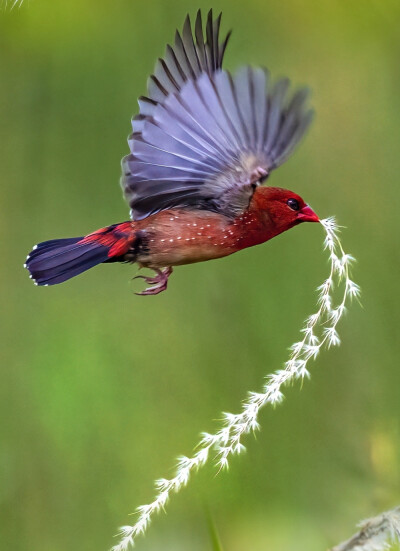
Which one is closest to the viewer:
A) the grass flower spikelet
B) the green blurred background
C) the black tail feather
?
the grass flower spikelet

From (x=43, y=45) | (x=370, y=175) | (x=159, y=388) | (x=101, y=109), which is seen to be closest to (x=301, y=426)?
(x=159, y=388)

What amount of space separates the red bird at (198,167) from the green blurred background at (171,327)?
237 millimetres

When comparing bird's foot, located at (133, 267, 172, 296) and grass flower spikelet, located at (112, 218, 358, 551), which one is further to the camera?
bird's foot, located at (133, 267, 172, 296)

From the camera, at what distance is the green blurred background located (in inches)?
34.0

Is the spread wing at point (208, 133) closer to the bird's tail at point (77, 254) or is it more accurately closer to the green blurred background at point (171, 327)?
the bird's tail at point (77, 254)

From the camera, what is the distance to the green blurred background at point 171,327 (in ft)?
2.84

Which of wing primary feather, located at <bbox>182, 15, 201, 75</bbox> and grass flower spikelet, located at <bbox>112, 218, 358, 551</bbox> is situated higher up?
wing primary feather, located at <bbox>182, 15, 201, 75</bbox>

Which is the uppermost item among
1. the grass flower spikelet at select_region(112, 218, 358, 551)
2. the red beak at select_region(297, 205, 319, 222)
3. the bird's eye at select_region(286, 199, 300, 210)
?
the bird's eye at select_region(286, 199, 300, 210)

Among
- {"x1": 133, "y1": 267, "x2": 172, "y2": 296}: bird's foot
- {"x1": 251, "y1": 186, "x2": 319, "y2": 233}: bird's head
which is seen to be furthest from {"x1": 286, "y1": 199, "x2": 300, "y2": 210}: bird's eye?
{"x1": 133, "y1": 267, "x2": 172, "y2": 296}: bird's foot

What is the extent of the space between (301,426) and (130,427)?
0.66ft

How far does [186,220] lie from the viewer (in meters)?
0.58

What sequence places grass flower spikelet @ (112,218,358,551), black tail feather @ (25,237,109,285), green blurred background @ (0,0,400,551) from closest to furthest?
grass flower spikelet @ (112,218,358,551), black tail feather @ (25,237,109,285), green blurred background @ (0,0,400,551)

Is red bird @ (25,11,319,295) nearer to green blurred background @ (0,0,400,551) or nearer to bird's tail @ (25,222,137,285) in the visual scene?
bird's tail @ (25,222,137,285)

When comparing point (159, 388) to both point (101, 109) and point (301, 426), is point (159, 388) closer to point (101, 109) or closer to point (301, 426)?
point (301, 426)
